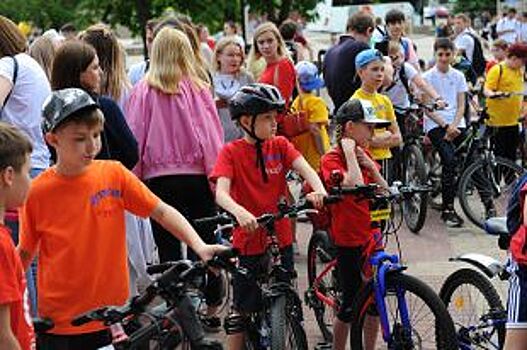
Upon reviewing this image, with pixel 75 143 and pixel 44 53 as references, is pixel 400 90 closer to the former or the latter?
pixel 44 53

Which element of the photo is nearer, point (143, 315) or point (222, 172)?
point (143, 315)

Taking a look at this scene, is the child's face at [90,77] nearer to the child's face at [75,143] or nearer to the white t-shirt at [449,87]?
the child's face at [75,143]

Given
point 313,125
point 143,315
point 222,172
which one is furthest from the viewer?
point 313,125

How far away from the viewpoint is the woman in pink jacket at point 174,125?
6238 mm

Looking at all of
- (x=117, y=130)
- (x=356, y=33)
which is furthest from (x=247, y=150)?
(x=356, y=33)

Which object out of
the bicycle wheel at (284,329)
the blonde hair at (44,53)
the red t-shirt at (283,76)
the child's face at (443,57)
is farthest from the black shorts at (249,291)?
the child's face at (443,57)

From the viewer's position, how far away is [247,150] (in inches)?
206

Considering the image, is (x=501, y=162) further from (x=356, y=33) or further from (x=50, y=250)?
(x=50, y=250)

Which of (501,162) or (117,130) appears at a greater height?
(117,130)

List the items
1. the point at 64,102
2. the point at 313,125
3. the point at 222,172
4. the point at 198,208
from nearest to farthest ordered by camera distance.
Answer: the point at 64,102 → the point at 222,172 → the point at 198,208 → the point at 313,125

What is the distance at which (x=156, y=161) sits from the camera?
20.6ft

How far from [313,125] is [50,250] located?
4.85m

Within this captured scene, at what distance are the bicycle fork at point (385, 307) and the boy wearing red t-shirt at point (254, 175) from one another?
0.49 metres

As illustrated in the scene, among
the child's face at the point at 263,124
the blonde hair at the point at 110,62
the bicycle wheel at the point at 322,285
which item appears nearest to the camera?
the child's face at the point at 263,124
